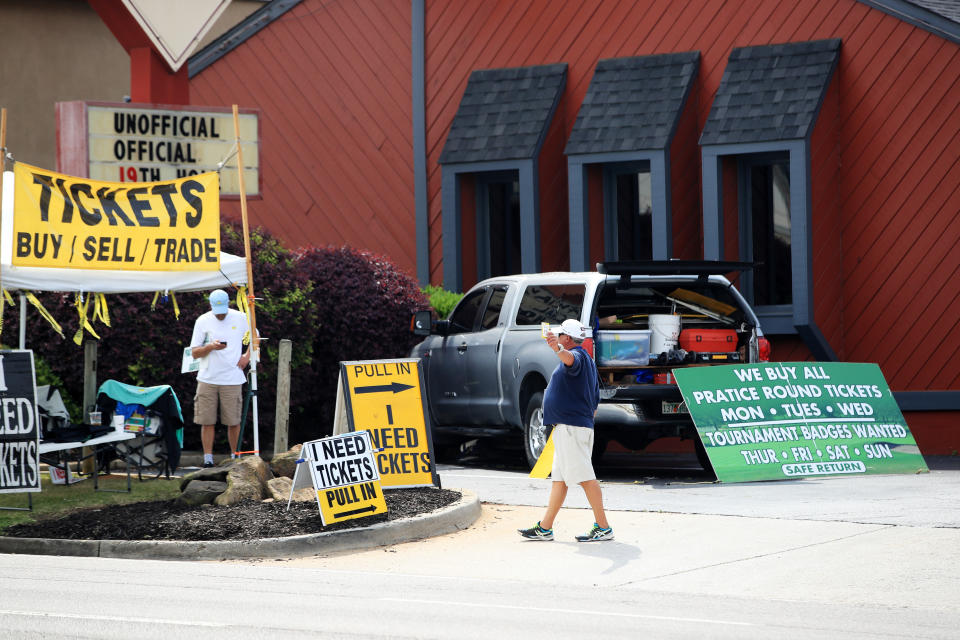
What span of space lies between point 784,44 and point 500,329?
20.0ft

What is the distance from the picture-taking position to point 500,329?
15492 millimetres

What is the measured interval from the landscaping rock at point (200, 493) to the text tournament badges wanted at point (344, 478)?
54.2 inches

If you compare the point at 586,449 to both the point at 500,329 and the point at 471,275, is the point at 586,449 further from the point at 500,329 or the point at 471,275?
the point at 471,275

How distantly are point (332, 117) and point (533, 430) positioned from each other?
9.44 metres

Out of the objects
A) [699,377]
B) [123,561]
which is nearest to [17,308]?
[123,561]

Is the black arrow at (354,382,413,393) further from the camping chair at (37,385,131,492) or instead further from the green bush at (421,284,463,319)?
the green bush at (421,284,463,319)

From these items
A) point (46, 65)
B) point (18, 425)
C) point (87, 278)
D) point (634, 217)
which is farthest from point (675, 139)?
point (46, 65)

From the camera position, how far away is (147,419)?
1412 cm

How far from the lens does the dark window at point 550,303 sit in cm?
1444

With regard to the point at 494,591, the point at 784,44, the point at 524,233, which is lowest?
the point at 494,591

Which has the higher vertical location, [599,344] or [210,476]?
[599,344]

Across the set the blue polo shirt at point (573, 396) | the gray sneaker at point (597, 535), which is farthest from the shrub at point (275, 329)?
the gray sneaker at point (597, 535)

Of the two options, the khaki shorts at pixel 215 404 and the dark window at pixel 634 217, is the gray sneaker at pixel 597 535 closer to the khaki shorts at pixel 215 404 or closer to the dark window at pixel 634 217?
the khaki shorts at pixel 215 404

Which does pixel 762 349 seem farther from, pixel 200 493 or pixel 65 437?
pixel 65 437
